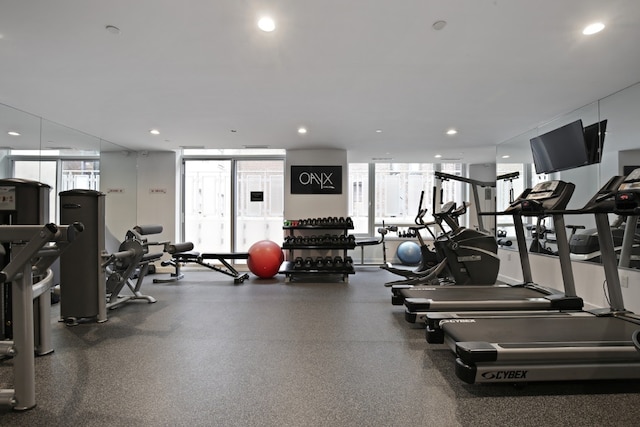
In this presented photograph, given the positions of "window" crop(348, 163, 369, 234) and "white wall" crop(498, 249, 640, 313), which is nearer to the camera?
"white wall" crop(498, 249, 640, 313)

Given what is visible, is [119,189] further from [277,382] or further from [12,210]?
[277,382]

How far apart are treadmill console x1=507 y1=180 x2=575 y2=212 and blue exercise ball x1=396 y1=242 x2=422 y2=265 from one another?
12.6ft

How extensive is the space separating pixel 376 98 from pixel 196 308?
3.33 metres

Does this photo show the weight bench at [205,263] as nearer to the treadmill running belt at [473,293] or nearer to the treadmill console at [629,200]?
the treadmill running belt at [473,293]

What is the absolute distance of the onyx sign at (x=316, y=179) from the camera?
6.03 m

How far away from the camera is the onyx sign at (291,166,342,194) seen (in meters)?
6.03

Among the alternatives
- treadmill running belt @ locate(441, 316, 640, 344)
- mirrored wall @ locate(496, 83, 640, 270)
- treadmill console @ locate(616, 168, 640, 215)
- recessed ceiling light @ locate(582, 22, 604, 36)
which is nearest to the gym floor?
treadmill running belt @ locate(441, 316, 640, 344)

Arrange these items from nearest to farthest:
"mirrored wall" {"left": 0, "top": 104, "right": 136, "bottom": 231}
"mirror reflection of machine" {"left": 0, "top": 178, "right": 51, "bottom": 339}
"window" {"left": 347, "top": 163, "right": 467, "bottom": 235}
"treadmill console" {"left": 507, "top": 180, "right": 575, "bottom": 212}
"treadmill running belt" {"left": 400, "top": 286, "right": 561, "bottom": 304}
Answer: "mirror reflection of machine" {"left": 0, "top": 178, "right": 51, "bottom": 339}
"treadmill console" {"left": 507, "top": 180, "right": 575, "bottom": 212}
"treadmill running belt" {"left": 400, "top": 286, "right": 561, "bottom": 304}
"mirrored wall" {"left": 0, "top": 104, "right": 136, "bottom": 231}
"window" {"left": 347, "top": 163, "right": 467, "bottom": 235}

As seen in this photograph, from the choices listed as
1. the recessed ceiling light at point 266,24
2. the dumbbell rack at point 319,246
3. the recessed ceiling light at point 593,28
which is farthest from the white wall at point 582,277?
the recessed ceiling light at point 266,24

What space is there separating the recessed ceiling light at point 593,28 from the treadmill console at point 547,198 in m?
1.17

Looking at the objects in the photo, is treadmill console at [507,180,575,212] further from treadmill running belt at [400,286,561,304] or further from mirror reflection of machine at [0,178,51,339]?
mirror reflection of machine at [0,178,51,339]

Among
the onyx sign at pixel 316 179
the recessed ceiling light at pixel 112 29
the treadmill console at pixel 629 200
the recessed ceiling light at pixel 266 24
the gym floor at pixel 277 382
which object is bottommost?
the gym floor at pixel 277 382

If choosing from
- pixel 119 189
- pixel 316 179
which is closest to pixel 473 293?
pixel 316 179

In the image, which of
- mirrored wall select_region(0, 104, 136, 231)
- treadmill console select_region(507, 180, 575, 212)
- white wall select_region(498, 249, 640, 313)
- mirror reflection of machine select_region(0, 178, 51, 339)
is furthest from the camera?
mirrored wall select_region(0, 104, 136, 231)
